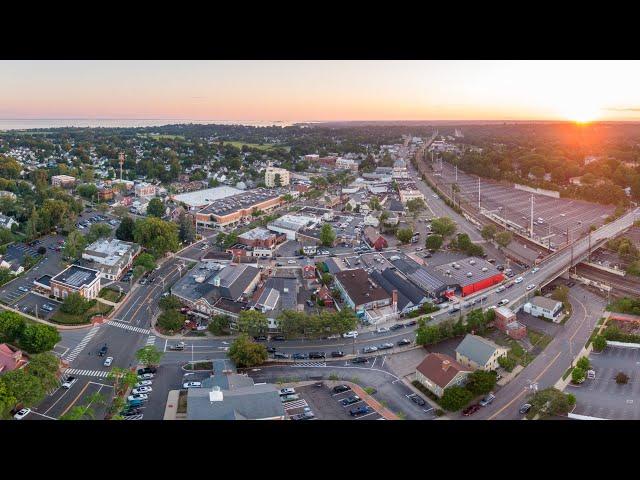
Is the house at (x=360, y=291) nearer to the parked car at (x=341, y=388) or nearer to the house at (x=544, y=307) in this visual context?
the parked car at (x=341, y=388)

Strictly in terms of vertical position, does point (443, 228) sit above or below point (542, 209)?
above

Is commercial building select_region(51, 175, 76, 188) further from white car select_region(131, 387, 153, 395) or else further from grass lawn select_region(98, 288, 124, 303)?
white car select_region(131, 387, 153, 395)

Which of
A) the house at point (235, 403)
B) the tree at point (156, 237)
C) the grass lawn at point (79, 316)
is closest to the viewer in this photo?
the house at point (235, 403)

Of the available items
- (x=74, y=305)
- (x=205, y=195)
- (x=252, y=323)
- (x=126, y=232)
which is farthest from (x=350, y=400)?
(x=205, y=195)

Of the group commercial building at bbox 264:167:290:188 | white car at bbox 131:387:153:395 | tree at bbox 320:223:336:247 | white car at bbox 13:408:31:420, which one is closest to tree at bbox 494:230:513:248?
tree at bbox 320:223:336:247

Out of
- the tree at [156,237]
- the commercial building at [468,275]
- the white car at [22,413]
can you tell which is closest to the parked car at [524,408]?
the commercial building at [468,275]

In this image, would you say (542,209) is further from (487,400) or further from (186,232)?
(487,400)
